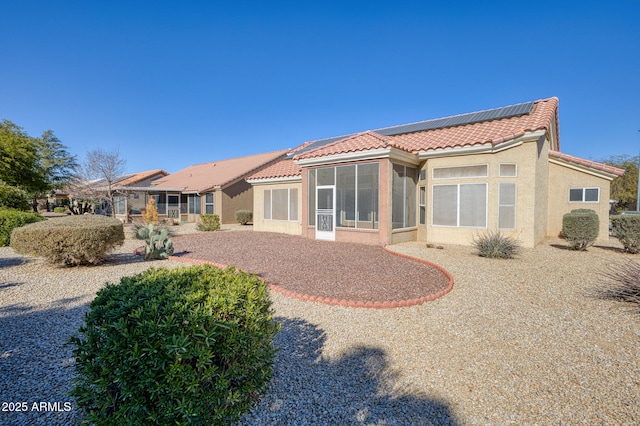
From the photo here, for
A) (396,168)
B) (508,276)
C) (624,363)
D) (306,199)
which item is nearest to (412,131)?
(396,168)

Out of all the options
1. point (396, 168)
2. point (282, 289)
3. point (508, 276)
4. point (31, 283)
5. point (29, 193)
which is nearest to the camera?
point (282, 289)

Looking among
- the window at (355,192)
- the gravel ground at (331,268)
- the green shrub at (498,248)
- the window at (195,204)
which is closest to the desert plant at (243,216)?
the window at (195,204)

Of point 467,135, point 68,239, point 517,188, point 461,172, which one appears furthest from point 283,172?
point 517,188

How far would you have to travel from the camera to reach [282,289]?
21.7ft

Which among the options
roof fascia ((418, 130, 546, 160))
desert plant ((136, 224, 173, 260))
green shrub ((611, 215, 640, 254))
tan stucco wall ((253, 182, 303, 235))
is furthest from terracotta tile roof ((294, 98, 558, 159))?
desert plant ((136, 224, 173, 260))

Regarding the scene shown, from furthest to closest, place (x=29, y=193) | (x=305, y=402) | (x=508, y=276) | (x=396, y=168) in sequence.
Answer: (x=29, y=193), (x=396, y=168), (x=508, y=276), (x=305, y=402)

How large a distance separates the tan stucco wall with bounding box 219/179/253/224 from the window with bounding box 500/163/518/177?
2026cm

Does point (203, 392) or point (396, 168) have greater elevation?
point (396, 168)

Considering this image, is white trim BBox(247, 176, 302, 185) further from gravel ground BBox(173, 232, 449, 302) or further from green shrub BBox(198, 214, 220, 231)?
gravel ground BBox(173, 232, 449, 302)

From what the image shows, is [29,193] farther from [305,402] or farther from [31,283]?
[305,402]

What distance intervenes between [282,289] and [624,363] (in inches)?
216

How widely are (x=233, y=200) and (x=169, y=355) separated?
24.5 meters

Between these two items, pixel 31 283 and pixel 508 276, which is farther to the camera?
pixel 508 276

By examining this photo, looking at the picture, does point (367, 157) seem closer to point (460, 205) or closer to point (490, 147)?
point (460, 205)
